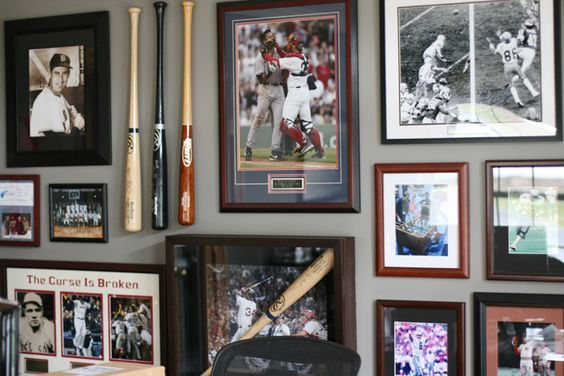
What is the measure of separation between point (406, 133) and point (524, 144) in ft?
1.48

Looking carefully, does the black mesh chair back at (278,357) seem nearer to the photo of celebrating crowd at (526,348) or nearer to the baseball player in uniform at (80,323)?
the photo of celebrating crowd at (526,348)

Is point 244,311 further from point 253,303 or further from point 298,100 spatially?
point 298,100

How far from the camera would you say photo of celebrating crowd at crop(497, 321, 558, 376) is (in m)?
2.68

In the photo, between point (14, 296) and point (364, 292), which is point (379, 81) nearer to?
point (364, 292)

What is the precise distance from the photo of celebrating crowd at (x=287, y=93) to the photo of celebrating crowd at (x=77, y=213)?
75 cm

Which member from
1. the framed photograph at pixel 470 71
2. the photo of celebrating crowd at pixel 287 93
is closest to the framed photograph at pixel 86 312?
the photo of celebrating crowd at pixel 287 93

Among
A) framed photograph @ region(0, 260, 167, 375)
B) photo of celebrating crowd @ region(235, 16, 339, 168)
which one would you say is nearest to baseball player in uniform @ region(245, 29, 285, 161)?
Result: photo of celebrating crowd @ region(235, 16, 339, 168)

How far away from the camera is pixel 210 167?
10.2 feet

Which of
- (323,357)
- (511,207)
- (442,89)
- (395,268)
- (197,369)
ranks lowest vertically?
(197,369)

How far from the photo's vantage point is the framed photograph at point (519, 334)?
2.68 m

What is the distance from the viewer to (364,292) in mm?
2900

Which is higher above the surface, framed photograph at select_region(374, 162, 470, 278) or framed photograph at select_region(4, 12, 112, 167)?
framed photograph at select_region(4, 12, 112, 167)

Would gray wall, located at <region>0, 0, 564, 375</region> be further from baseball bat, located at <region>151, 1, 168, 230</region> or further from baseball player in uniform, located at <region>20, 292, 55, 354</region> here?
baseball player in uniform, located at <region>20, 292, 55, 354</region>

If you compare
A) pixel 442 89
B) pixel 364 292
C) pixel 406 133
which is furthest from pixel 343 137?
pixel 364 292
